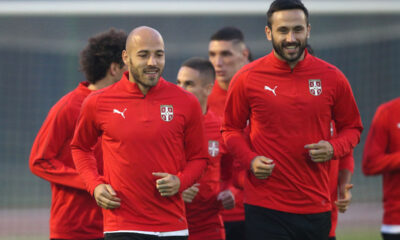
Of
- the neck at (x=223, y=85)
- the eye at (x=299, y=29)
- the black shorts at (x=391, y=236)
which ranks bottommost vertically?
the black shorts at (x=391, y=236)

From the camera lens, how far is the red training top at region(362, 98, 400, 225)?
693 cm

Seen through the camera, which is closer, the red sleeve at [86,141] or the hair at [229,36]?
the red sleeve at [86,141]

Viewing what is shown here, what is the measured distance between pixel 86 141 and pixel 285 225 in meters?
1.59

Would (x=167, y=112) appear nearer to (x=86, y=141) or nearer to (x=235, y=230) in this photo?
(x=86, y=141)

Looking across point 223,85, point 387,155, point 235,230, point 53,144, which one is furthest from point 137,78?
point 387,155

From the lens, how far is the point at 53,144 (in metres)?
5.75

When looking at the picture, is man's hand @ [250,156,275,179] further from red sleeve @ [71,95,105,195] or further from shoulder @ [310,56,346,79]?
red sleeve @ [71,95,105,195]

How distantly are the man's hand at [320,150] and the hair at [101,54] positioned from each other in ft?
6.88

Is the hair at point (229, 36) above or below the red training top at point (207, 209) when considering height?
above

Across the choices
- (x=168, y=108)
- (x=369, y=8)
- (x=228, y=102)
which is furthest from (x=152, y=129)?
(x=369, y=8)

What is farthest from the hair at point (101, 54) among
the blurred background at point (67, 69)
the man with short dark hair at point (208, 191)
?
the blurred background at point (67, 69)

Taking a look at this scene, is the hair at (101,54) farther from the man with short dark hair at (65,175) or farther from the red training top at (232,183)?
the red training top at (232,183)

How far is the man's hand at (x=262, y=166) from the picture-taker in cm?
488

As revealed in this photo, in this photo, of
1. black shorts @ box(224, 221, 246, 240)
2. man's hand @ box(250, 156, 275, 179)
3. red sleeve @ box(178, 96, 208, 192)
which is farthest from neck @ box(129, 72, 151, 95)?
black shorts @ box(224, 221, 246, 240)
